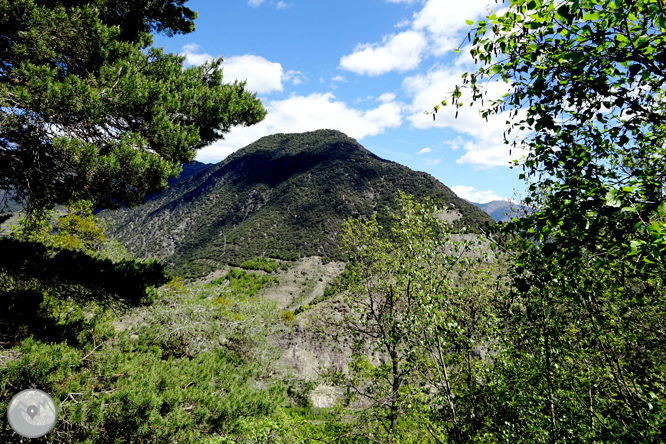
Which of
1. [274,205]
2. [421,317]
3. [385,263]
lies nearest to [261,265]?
[274,205]

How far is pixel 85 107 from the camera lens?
4.64 m

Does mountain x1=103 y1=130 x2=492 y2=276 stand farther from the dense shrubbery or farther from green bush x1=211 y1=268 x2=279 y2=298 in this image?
green bush x1=211 y1=268 x2=279 y2=298

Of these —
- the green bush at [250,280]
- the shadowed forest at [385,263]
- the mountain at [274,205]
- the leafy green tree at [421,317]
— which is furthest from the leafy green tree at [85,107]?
the mountain at [274,205]

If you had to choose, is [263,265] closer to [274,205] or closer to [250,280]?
[250,280]

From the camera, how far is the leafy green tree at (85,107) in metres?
4.53

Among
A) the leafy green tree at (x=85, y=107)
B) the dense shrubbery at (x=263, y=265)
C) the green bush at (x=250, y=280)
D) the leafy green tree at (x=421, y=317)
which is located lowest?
the green bush at (x=250, y=280)

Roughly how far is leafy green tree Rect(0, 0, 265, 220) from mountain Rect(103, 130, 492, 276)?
65.0m

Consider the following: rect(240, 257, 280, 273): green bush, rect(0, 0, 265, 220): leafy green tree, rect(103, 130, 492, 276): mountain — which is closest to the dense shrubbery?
rect(240, 257, 280, 273): green bush

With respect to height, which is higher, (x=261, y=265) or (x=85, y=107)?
(x=85, y=107)

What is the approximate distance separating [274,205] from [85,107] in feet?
324

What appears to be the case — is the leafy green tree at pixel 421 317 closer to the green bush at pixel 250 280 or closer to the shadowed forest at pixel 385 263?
the shadowed forest at pixel 385 263

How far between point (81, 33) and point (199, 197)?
12995 cm

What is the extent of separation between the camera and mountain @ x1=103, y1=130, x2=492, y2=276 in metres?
83.8

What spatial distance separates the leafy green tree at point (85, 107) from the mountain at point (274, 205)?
65.0 meters
